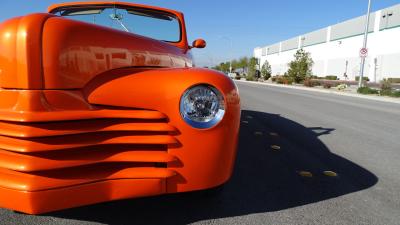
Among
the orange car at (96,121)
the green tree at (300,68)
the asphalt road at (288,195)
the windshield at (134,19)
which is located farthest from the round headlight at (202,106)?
the green tree at (300,68)

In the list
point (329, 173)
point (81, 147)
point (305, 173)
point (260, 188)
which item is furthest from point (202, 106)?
point (329, 173)

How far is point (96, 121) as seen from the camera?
1.83 m

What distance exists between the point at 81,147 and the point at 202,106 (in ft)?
2.31

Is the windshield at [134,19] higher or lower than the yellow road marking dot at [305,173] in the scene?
higher

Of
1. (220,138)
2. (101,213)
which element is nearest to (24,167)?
(101,213)

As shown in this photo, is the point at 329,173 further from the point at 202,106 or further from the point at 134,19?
the point at 134,19

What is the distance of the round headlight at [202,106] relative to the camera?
1.96m

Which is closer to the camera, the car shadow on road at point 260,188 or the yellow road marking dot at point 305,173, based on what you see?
the car shadow on road at point 260,188

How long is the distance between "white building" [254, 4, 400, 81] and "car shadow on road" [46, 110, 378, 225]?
42.9 metres

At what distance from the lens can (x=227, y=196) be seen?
112 inches

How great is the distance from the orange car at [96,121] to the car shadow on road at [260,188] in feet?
1.72

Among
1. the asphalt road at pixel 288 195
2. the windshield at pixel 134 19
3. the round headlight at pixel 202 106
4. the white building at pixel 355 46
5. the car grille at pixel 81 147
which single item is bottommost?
the asphalt road at pixel 288 195

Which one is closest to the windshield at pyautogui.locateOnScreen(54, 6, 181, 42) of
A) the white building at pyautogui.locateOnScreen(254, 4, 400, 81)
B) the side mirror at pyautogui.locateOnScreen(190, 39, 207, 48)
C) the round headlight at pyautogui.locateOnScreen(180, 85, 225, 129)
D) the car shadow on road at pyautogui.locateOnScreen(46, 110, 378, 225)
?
the side mirror at pyautogui.locateOnScreen(190, 39, 207, 48)

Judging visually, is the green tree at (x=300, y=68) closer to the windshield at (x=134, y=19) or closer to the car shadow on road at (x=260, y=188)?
the car shadow on road at (x=260, y=188)
